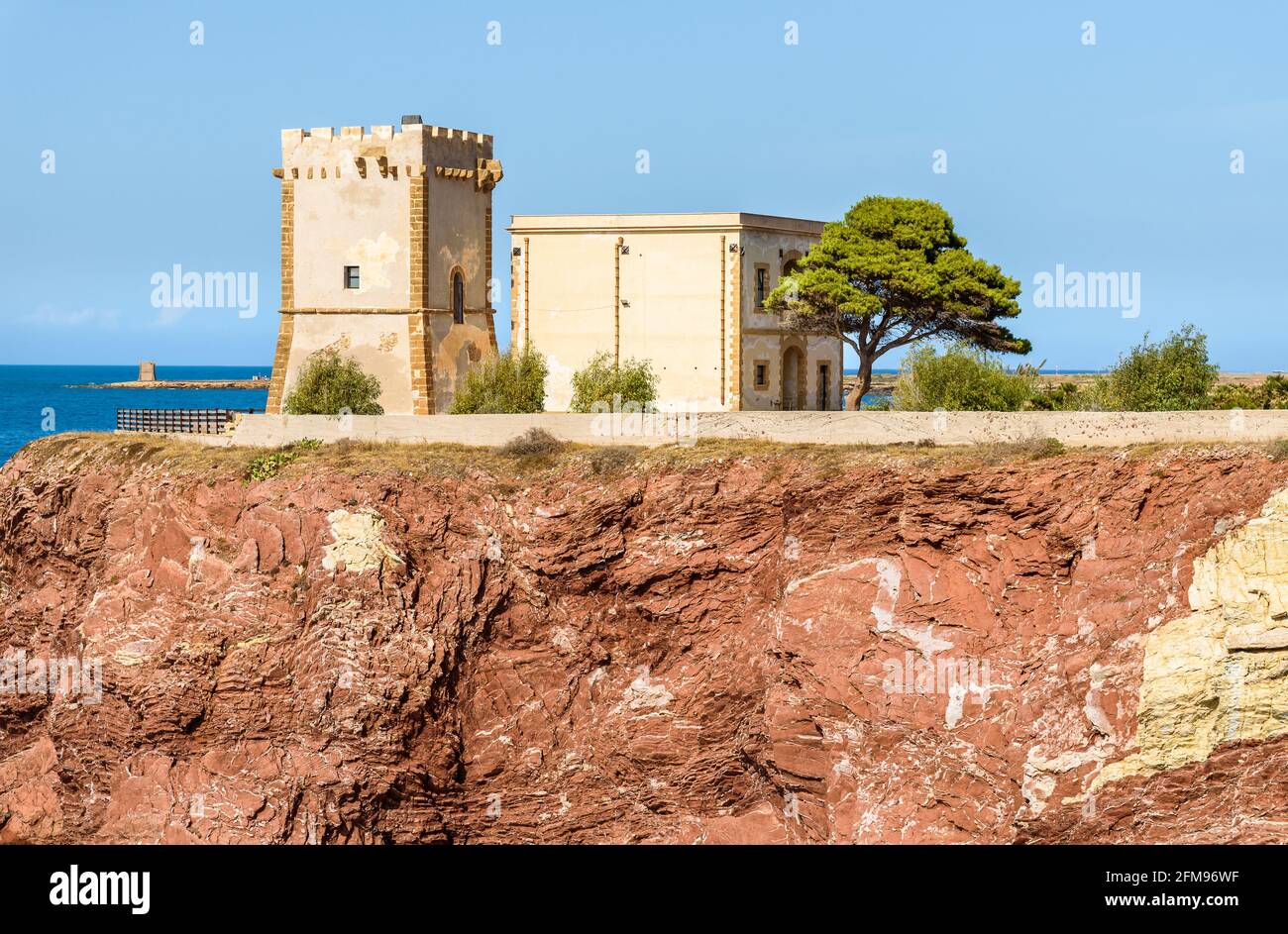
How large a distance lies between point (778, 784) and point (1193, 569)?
511 inches

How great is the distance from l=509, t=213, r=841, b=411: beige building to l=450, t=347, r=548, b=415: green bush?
295 centimetres

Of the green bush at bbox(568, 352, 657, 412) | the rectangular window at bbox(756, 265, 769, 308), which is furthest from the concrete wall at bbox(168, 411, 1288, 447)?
the rectangular window at bbox(756, 265, 769, 308)

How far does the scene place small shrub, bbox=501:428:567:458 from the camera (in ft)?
167

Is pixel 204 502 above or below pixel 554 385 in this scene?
below

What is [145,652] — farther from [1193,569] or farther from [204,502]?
[1193,569]

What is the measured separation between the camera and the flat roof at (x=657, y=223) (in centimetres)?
5875

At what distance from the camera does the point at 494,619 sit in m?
49.3

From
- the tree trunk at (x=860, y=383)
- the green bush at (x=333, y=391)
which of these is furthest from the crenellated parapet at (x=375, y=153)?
the tree trunk at (x=860, y=383)

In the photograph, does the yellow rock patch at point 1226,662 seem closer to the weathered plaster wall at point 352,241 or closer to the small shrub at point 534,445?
the small shrub at point 534,445

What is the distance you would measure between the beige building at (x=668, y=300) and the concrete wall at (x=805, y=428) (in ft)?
26.5

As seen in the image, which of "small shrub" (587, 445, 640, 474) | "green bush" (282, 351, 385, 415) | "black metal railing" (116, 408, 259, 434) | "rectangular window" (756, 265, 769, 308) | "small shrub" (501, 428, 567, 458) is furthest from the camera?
"rectangular window" (756, 265, 769, 308)

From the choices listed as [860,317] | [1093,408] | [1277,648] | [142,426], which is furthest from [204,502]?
[1277,648]

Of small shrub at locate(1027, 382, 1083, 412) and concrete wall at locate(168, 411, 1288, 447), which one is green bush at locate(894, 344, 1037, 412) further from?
concrete wall at locate(168, 411, 1288, 447)

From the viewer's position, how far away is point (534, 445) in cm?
5112
